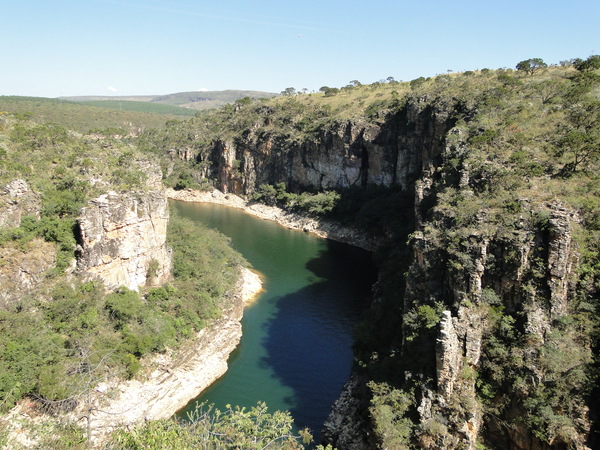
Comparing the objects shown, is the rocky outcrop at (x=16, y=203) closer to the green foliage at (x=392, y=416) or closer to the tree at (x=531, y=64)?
the green foliage at (x=392, y=416)

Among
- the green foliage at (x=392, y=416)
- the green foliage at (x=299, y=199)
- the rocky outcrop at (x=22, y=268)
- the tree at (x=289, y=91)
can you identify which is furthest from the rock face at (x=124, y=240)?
the tree at (x=289, y=91)

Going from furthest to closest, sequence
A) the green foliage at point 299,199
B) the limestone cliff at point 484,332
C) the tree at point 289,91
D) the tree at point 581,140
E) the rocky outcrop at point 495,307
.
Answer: the tree at point 289,91, the green foliage at point 299,199, the tree at point 581,140, the rocky outcrop at point 495,307, the limestone cliff at point 484,332

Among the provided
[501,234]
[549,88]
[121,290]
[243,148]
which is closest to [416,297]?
[501,234]

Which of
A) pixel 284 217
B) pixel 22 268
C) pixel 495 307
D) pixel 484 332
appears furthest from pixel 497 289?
pixel 284 217

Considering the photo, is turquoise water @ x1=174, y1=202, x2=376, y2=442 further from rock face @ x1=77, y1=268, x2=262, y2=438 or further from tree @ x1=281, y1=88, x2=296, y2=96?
tree @ x1=281, y1=88, x2=296, y2=96

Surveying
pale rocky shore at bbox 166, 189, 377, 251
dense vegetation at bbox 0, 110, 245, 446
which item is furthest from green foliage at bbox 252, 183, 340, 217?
dense vegetation at bbox 0, 110, 245, 446

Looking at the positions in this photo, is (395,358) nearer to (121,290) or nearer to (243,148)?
(121,290)
